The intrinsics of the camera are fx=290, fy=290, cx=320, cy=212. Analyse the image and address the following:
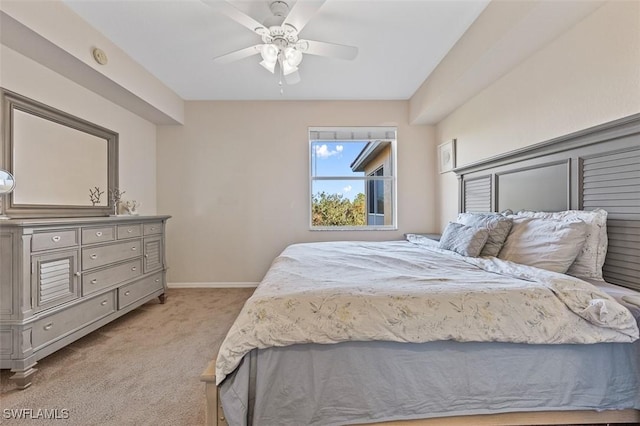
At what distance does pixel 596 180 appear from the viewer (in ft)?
5.73

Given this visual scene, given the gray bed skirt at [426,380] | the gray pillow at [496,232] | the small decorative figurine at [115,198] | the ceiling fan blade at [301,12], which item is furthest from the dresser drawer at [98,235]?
the gray pillow at [496,232]

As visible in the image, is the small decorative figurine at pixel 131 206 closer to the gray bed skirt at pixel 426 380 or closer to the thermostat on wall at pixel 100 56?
the thermostat on wall at pixel 100 56

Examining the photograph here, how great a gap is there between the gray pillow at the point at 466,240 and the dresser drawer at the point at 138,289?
3025 millimetres

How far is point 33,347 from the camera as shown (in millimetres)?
1899

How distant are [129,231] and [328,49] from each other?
101 inches

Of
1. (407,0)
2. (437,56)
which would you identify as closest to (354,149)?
(437,56)

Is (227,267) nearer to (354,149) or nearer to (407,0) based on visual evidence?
(354,149)

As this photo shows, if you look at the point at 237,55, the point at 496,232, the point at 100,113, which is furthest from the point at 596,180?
the point at 100,113

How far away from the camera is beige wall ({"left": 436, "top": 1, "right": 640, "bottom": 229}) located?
62.6 inches

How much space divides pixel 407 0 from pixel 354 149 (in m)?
2.36

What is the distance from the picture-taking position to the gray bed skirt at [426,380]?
4.21 feet

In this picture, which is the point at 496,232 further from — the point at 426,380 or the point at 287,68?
the point at 287,68

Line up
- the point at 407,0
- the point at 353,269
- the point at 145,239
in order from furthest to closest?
the point at 145,239, the point at 407,0, the point at 353,269

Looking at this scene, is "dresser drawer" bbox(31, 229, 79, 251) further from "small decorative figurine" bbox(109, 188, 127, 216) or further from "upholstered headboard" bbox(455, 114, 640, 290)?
"upholstered headboard" bbox(455, 114, 640, 290)
